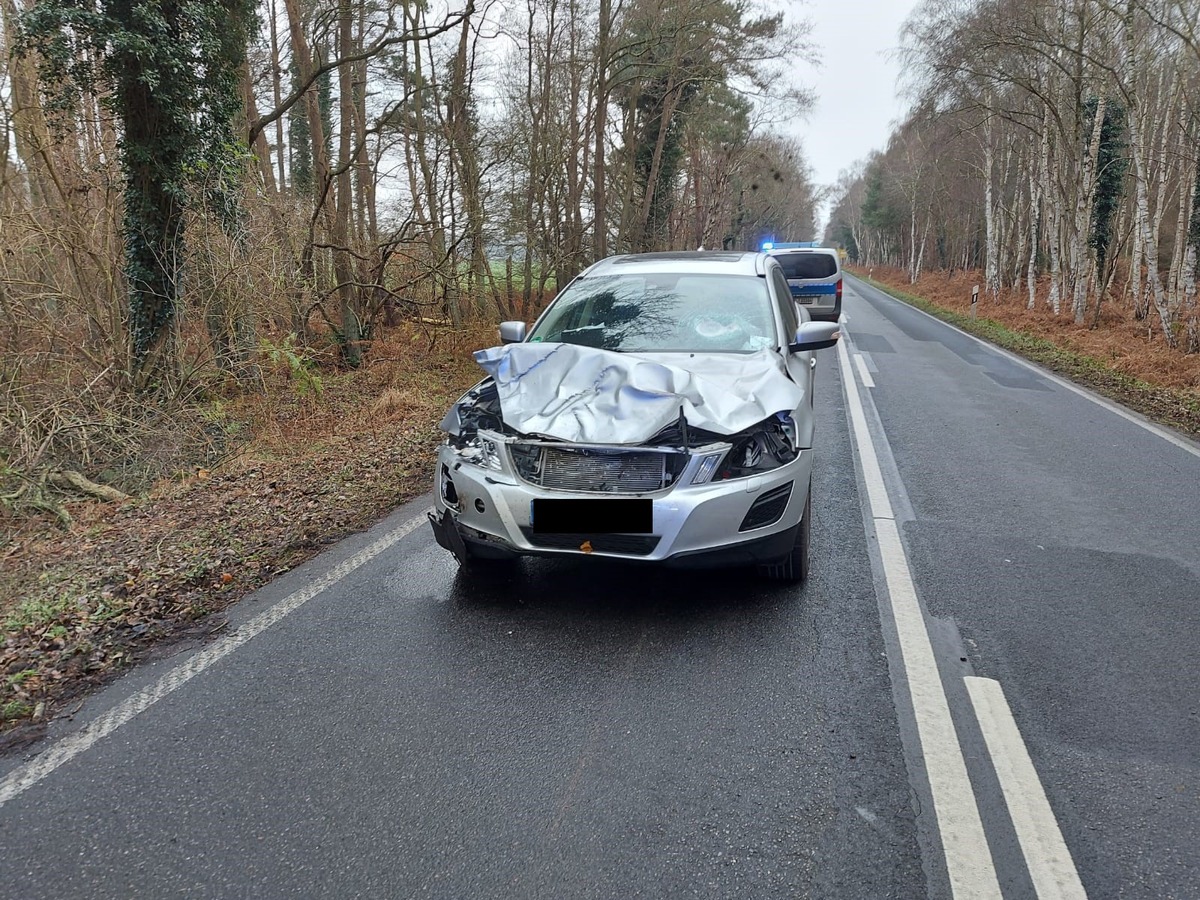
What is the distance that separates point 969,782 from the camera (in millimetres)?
2594

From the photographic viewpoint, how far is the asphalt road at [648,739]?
223cm

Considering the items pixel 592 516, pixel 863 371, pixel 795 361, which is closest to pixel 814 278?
pixel 863 371

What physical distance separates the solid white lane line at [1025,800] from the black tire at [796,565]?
102 centimetres

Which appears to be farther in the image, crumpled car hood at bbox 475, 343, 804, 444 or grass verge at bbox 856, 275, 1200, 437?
grass verge at bbox 856, 275, 1200, 437

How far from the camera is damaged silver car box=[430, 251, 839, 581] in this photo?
11.5 feet

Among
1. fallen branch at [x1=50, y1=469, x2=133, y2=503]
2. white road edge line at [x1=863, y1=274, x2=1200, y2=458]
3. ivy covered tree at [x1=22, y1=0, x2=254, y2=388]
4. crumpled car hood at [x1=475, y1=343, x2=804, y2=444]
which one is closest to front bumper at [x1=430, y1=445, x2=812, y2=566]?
crumpled car hood at [x1=475, y1=343, x2=804, y2=444]

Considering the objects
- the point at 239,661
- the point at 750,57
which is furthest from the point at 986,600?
the point at 750,57

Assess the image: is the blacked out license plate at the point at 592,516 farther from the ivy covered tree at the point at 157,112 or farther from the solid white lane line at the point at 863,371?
the solid white lane line at the point at 863,371

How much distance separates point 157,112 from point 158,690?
27.0 feet

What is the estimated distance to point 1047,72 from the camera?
64.7 ft

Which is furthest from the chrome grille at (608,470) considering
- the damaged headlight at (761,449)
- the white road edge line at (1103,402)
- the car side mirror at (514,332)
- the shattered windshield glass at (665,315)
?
the white road edge line at (1103,402)

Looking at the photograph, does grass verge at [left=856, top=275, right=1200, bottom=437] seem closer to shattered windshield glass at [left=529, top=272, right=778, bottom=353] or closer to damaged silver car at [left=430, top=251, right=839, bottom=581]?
shattered windshield glass at [left=529, top=272, right=778, bottom=353]

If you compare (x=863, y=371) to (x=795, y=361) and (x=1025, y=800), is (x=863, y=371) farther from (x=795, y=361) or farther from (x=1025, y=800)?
(x=1025, y=800)

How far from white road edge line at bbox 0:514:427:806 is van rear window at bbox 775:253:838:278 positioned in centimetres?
1435
